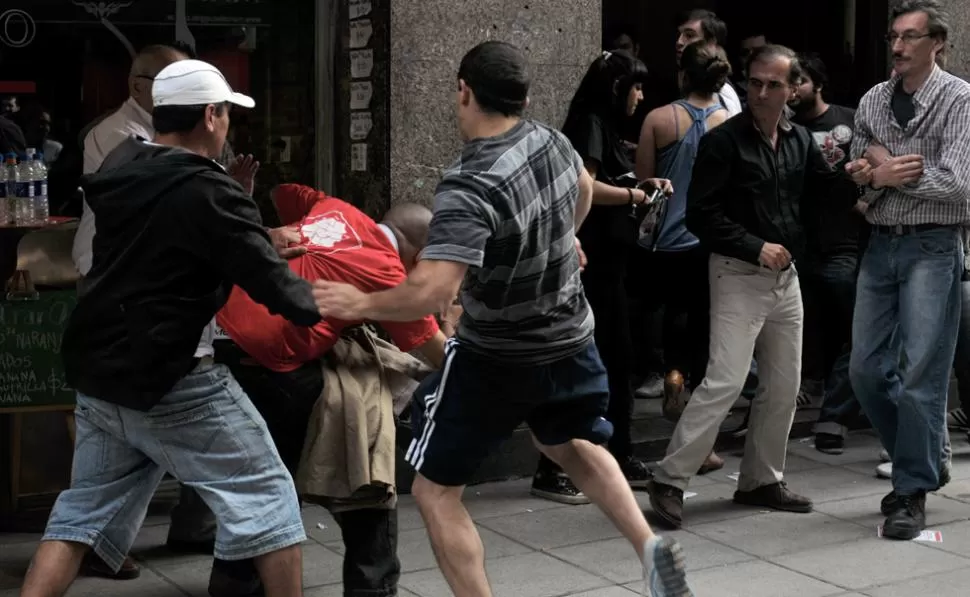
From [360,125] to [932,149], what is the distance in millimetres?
2660

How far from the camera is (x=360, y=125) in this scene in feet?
24.3

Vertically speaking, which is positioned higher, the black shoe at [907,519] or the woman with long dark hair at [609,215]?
the woman with long dark hair at [609,215]

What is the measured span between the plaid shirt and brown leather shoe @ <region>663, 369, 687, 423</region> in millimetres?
1407

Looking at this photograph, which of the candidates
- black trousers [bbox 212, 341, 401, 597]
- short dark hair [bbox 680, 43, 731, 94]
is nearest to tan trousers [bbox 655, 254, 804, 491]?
short dark hair [bbox 680, 43, 731, 94]

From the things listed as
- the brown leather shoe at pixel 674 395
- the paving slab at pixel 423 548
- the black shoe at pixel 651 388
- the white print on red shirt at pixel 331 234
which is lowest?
the paving slab at pixel 423 548

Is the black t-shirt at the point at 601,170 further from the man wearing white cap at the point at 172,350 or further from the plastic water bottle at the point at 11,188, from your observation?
the man wearing white cap at the point at 172,350

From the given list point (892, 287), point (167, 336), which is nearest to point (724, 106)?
point (892, 287)

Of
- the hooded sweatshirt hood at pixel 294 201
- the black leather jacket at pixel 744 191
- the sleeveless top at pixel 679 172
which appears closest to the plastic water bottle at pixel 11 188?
the hooded sweatshirt hood at pixel 294 201

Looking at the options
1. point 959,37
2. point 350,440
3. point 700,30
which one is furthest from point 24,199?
point 959,37

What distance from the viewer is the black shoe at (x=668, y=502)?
6.60 metres

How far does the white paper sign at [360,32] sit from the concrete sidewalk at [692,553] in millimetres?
2188

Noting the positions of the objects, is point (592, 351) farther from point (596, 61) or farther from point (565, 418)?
point (596, 61)

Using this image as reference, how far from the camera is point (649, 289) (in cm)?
777

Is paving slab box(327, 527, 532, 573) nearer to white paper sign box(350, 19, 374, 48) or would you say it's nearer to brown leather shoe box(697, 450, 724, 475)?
brown leather shoe box(697, 450, 724, 475)
